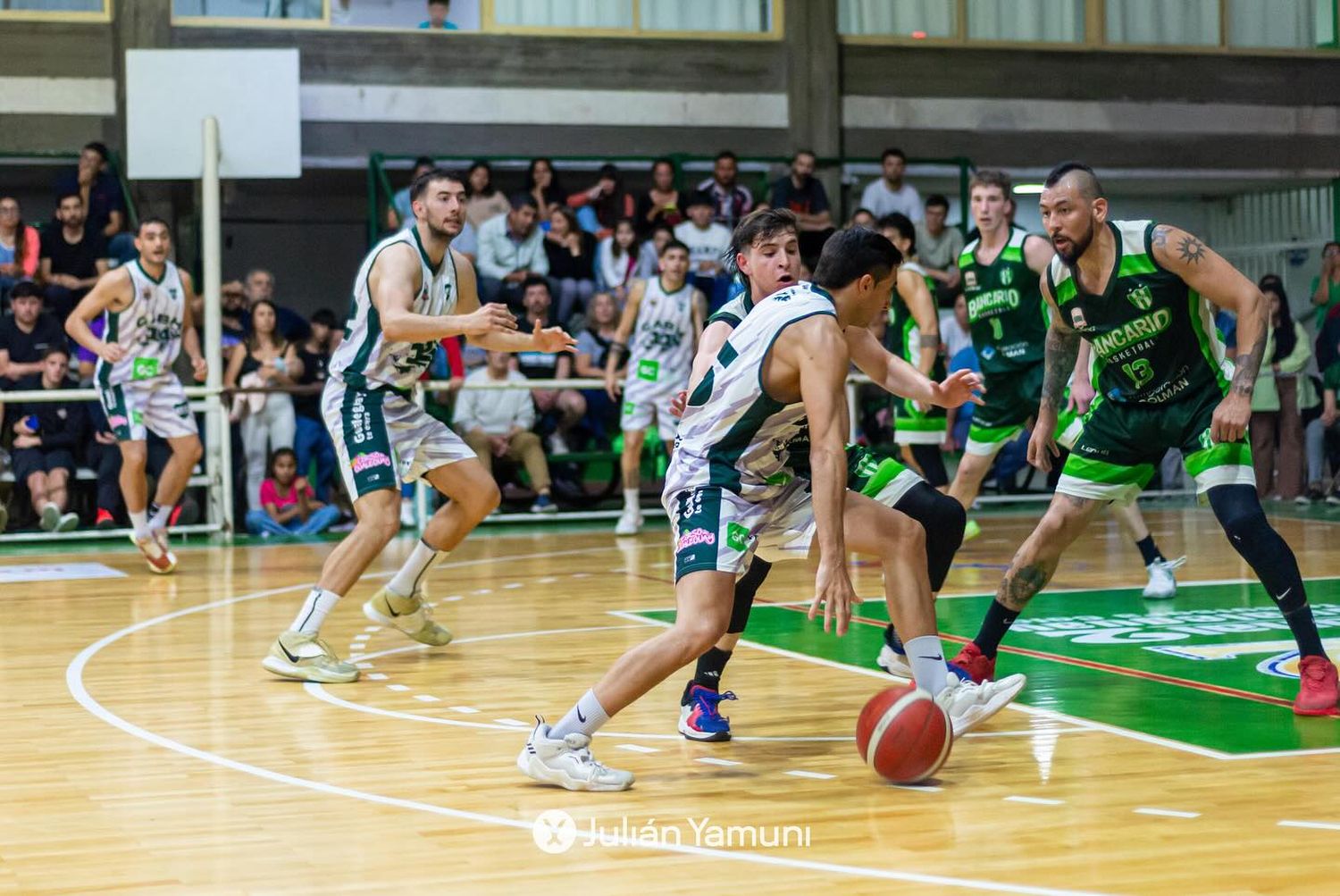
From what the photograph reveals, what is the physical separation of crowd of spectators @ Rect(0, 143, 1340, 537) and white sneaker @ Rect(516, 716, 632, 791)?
857 cm

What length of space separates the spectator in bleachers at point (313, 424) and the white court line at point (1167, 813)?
34.0 ft

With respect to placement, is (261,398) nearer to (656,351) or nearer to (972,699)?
(656,351)

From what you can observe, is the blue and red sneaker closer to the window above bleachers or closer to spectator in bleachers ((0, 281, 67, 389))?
spectator in bleachers ((0, 281, 67, 389))

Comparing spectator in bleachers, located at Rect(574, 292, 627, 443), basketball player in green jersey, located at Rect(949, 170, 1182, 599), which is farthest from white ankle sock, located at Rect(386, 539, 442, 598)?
spectator in bleachers, located at Rect(574, 292, 627, 443)

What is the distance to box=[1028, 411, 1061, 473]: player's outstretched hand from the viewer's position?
6.45 m

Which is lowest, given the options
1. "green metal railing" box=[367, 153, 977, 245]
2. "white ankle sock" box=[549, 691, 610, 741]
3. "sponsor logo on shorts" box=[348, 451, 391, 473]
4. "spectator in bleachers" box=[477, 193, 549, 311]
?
"white ankle sock" box=[549, 691, 610, 741]

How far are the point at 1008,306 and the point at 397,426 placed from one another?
148 inches

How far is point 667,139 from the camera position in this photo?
17297mm

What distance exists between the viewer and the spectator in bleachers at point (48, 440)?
13.4 m

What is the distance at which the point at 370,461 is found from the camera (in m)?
7.01

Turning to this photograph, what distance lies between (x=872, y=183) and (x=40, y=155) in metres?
7.69

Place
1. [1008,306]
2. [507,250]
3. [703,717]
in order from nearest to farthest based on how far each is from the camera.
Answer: [703,717] → [1008,306] → [507,250]

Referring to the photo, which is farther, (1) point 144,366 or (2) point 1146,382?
(1) point 144,366

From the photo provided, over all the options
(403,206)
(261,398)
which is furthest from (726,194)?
(261,398)
